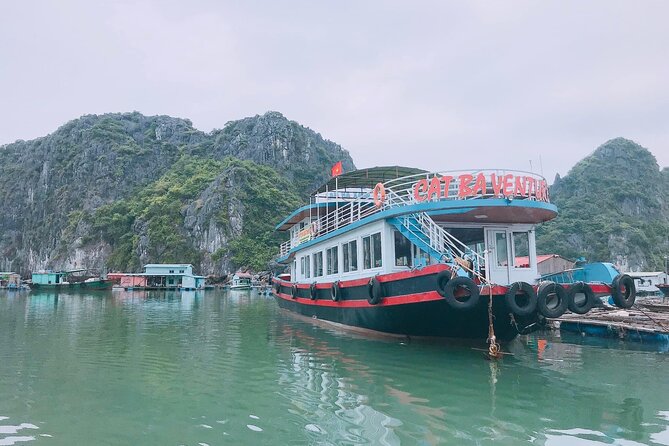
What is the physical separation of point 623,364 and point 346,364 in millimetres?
6562

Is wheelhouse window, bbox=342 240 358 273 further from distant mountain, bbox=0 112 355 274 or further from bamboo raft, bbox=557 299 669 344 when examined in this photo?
distant mountain, bbox=0 112 355 274

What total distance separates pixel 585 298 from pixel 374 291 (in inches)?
200

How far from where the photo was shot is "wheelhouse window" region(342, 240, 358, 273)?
569 inches

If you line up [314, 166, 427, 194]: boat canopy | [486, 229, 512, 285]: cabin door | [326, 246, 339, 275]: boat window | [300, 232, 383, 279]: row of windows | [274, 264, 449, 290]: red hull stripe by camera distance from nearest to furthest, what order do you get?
[274, 264, 449, 290]: red hull stripe → [486, 229, 512, 285]: cabin door → [300, 232, 383, 279]: row of windows → [326, 246, 339, 275]: boat window → [314, 166, 427, 194]: boat canopy

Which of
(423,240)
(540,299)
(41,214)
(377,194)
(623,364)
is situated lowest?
(623,364)

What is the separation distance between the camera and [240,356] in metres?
11.6

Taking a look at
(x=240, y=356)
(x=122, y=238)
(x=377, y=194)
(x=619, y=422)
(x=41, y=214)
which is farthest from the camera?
(x=41, y=214)

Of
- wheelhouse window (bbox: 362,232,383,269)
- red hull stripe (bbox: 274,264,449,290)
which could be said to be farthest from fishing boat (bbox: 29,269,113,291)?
wheelhouse window (bbox: 362,232,383,269)

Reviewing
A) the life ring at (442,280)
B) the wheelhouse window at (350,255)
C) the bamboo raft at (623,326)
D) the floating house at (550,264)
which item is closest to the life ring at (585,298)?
the life ring at (442,280)

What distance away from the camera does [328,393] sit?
7922 mm

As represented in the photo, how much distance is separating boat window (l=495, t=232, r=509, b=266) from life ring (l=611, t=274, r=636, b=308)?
8.41 feet

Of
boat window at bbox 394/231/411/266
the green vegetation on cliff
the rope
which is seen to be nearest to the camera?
the rope

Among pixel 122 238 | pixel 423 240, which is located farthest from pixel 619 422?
pixel 122 238

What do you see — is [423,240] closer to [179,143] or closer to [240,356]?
[240,356]
